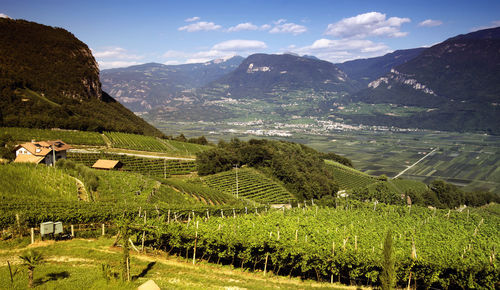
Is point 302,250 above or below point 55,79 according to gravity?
below

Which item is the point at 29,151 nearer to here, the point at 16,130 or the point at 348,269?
the point at 16,130

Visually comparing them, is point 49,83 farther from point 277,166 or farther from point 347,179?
point 347,179

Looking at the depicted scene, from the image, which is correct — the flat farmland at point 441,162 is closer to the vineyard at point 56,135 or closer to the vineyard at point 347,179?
the vineyard at point 347,179

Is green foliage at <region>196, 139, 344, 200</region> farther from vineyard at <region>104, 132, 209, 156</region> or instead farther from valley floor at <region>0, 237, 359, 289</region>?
valley floor at <region>0, 237, 359, 289</region>

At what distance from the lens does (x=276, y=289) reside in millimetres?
16859

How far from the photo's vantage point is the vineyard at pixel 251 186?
6031 centimetres

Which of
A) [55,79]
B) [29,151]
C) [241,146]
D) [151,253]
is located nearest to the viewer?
[151,253]

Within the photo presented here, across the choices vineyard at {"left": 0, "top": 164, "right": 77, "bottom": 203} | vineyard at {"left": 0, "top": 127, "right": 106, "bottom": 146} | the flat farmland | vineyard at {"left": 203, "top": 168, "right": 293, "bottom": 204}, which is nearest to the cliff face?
vineyard at {"left": 0, "top": 127, "right": 106, "bottom": 146}

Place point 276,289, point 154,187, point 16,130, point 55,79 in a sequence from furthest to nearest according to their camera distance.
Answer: point 55,79 < point 16,130 < point 154,187 < point 276,289

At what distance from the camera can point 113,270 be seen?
1457 cm

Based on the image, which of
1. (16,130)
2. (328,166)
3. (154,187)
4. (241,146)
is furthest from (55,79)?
(328,166)

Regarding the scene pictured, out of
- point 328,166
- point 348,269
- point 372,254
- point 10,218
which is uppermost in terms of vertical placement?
point 10,218

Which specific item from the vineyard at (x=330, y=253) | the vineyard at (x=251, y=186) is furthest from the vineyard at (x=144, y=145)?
the vineyard at (x=330, y=253)

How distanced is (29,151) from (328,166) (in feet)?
279
